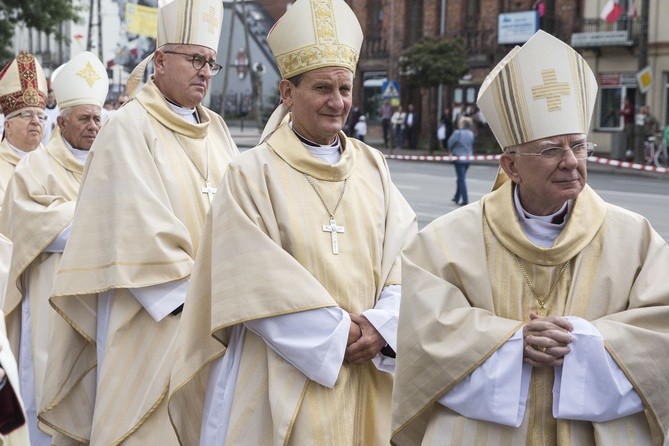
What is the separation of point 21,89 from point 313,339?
3.98 meters

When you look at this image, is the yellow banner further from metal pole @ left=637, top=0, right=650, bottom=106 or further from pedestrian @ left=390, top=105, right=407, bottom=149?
pedestrian @ left=390, top=105, right=407, bottom=149

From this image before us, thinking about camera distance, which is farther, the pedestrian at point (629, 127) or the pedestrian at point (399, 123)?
the pedestrian at point (399, 123)

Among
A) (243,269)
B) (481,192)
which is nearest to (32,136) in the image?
(243,269)

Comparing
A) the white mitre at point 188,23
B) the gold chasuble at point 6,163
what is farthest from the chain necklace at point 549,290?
the gold chasuble at point 6,163

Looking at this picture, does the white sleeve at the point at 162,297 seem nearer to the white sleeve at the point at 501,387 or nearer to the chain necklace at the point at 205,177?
the chain necklace at the point at 205,177

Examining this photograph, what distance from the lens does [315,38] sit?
437 centimetres

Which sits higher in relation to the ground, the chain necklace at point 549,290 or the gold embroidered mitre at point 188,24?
the gold embroidered mitre at point 188,24

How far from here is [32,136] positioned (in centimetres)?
728

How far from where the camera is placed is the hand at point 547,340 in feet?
10.7

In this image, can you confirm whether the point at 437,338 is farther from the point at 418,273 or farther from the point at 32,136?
the point at 32,136

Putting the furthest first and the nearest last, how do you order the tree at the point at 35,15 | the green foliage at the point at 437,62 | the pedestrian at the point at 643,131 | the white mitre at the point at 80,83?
the green foliage at the point at 437,62 → the pedestrian at the point at 643,131 → the tree at the point at 35,15 → the white mitre at the point at 80,83

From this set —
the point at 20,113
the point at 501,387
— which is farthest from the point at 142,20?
the point at 501,387

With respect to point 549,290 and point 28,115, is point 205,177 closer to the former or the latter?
point 549,290

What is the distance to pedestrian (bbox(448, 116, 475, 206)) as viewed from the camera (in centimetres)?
1897
